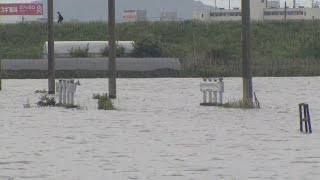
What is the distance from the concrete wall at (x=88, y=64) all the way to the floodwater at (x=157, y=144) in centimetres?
3386

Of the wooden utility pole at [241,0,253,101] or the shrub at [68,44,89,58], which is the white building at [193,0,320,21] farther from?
the wooden utility pole at [241,0,253,101]

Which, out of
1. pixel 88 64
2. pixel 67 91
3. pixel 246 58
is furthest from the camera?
pixel 88 64

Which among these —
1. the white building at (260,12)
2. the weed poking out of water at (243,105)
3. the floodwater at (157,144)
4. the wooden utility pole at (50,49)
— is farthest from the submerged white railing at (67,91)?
the white building at (260,12)

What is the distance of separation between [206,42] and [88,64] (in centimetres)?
2025

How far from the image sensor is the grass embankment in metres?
68.2

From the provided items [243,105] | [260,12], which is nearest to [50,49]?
[243,105]

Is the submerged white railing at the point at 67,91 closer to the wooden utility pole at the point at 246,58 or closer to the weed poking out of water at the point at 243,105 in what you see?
the weed poking out of water at the point at 243,105

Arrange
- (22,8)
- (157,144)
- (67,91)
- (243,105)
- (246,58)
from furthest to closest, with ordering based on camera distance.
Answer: (22,8) < (67,91) < (246,58) < (243,105) < (157,144)

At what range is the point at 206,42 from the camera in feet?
267

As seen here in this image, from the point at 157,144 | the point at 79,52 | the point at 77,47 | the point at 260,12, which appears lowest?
the point at 157,144

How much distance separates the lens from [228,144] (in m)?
16.8

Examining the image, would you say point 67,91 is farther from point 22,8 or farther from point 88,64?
point 22,8

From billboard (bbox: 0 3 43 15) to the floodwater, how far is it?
9050cm

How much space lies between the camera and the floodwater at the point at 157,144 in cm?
1277
